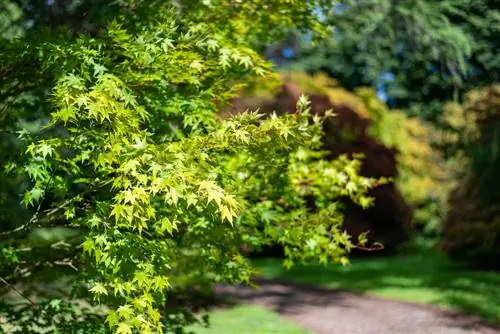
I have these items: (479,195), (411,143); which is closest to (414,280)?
(479,195)

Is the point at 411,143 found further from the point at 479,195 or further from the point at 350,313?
the point at 350,313

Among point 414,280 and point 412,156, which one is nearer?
point 414,280

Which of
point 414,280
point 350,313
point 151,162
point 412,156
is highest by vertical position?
point 151,162

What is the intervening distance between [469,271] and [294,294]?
16.2 ft

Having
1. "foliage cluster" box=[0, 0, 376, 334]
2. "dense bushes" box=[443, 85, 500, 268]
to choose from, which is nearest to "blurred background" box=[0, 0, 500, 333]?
"dense bushes" box=[443, 85, 500, 268]

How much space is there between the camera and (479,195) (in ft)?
51.8

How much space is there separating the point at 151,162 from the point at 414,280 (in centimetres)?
1234

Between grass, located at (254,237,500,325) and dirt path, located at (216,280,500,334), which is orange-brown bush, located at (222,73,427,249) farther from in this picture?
dirt path, located at (216,280,500,334)

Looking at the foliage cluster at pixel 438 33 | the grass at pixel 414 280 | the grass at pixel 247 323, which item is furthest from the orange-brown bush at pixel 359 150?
the grass at pixel 247 323

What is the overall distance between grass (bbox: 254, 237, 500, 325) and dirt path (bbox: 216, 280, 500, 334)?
449 millimetres

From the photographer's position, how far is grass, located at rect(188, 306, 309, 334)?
9827 millimetres

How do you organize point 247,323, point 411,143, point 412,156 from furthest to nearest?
1. point 412,156
2. point 411,143
3. point 247,323

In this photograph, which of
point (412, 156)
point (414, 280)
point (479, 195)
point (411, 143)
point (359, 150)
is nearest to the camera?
point (414, 280)

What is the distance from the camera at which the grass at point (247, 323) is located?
32.2 ft
